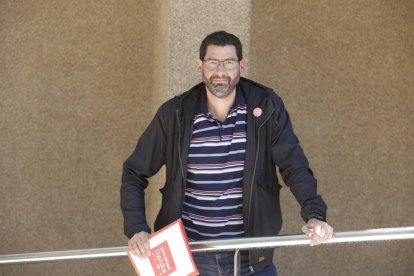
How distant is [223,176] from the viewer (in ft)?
9.27

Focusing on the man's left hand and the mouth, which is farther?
the mouth

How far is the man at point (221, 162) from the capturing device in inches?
111

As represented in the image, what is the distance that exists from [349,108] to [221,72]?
2.67 m

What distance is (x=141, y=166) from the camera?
2916 mm

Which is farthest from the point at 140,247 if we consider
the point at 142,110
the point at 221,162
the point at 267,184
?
the point at 142,110

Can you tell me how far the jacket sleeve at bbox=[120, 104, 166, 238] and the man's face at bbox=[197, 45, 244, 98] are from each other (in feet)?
0.87

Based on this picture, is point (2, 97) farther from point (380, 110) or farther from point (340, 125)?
point (380, 110)

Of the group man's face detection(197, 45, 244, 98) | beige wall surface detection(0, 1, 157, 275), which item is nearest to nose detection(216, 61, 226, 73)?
man's face detection(197, 45, 244, 98)

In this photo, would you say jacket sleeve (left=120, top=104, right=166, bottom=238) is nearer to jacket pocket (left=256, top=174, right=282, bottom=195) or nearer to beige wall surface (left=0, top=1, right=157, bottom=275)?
jacket pocket (left=256, top=174, right=282, bottom=195)

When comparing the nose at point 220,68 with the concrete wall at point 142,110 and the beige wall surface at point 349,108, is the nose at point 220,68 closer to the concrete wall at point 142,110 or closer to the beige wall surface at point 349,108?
the concrete wall at point 142,110

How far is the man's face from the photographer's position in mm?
2877

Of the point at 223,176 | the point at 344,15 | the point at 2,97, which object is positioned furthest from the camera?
the point at 344,15

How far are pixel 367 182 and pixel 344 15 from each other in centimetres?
134

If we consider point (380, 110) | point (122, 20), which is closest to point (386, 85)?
point (380, 110)
